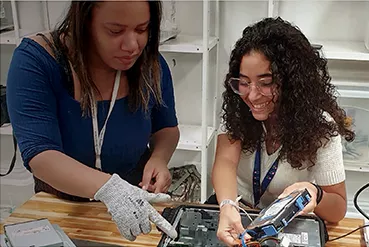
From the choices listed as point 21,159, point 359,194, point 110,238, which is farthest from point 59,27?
point 359,194

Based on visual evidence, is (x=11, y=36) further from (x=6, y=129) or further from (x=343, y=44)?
(x=343, y=44)

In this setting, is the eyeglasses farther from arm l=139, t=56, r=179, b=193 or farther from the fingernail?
the fingernail

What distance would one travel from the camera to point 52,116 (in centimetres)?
53

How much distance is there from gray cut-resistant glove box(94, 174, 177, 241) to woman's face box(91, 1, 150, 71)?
16cm

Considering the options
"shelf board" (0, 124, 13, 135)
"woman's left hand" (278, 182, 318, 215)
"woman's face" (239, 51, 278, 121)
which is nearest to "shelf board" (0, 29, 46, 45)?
"shelf board" (0, 124, 13, 135)

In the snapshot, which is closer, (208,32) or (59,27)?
(59,27)

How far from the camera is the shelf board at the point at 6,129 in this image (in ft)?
1.89

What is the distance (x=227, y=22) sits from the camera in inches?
31.3

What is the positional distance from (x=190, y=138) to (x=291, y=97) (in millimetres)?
181

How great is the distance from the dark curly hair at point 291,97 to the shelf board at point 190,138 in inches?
3.3

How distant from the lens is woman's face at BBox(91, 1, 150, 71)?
424mm

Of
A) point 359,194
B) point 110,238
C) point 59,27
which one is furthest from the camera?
point 359,194

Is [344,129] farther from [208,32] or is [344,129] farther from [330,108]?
[208,32]

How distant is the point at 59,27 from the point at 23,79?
0.09 metres
